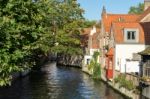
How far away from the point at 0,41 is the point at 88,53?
8358cm

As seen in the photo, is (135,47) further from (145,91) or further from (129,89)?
(145,91)

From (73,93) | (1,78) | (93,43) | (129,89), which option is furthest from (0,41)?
(93,43)

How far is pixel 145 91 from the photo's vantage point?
40.8m

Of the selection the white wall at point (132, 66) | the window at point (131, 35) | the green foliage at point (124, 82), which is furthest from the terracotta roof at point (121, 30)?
the green foliage at point (124, 82)

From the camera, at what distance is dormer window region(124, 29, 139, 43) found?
60.8 metres

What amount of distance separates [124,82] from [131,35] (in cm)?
1359

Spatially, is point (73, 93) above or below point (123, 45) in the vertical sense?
below

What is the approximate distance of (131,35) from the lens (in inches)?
2414

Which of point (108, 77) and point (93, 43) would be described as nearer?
point (108, 77)

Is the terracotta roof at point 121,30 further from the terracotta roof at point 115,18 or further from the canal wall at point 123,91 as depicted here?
the terracotta roof at point 115,18

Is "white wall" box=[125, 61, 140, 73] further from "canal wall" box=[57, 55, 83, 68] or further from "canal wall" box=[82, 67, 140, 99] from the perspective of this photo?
"canal wall" box=[57, 55, 83, 68]

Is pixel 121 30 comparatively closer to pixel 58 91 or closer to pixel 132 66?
pixel 132 66

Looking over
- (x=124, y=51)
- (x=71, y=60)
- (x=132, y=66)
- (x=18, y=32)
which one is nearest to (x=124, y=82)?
(x=132, y=66)

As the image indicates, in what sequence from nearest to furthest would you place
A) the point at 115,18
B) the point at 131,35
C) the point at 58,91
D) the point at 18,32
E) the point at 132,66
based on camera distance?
the point at 18,32 < the point at 58,91 < the point at 132,66 < the point at 131,35 < the point at 115,18
